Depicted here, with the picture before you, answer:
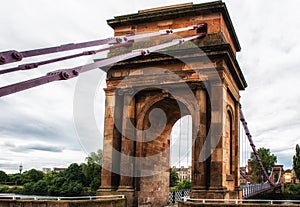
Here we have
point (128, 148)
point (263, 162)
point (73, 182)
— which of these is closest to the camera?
point (128, 148)

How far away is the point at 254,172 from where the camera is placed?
274ft

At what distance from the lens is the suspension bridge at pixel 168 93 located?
1834 cm

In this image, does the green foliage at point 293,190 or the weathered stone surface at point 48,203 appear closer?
the weathered stone surface at point 48,203

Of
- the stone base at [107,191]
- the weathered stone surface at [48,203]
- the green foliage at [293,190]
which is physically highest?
the stone base at [107,191]

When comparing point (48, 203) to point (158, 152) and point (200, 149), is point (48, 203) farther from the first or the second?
point (158, 152)

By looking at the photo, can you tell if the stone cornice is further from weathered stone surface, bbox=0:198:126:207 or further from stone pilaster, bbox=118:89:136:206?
weathered stone surface, bbox=0:198:126:207

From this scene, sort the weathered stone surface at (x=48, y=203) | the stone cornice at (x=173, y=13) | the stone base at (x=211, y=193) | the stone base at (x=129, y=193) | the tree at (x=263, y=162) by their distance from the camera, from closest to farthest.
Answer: the weathered stone surface at (x=48, y=203) < the stone base at (x=211, y=193) < the stone base at (x=129, y=193) < the stone cornice at (x=173, y=13) < the tree at (x=263, y=162)

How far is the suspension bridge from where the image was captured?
18.3 metres

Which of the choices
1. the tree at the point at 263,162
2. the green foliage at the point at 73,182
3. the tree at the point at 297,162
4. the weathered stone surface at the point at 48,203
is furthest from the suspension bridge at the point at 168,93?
the tree at the point at 263,162

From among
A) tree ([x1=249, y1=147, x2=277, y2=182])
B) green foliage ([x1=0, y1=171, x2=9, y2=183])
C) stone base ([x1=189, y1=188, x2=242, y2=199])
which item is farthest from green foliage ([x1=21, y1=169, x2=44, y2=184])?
stone base ([x1=189, y1=188, x2=242, y2=199])

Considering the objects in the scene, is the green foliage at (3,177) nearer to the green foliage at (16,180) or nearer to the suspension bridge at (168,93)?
the green foliage at (16,180)

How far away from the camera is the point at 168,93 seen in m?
19.9

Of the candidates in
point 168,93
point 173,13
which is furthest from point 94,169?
point 173,13

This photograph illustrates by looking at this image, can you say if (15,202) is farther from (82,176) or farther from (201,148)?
(82,176)
